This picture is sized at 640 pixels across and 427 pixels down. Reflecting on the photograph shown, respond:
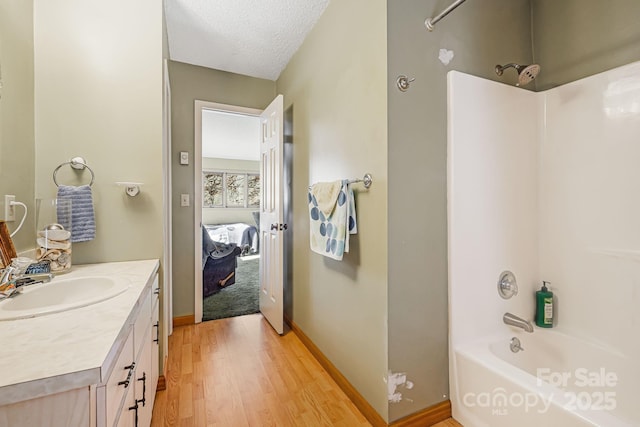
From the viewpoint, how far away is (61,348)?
2.10ft

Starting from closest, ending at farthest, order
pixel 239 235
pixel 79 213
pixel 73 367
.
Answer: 1. pixel 73 367
2. pixel 79 213
3. pixel 239 235

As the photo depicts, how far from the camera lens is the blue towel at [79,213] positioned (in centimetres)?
140

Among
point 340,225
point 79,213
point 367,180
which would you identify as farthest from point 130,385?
point 367,180

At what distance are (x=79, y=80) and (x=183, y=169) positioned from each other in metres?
1.17

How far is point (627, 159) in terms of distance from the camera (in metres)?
1.42

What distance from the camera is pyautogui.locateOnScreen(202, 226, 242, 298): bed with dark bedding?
3484 millimetres

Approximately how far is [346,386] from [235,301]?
2004 mm

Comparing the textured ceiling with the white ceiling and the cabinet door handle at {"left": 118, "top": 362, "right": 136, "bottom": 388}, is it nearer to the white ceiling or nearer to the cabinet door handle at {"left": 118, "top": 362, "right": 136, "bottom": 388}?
the white ceiling

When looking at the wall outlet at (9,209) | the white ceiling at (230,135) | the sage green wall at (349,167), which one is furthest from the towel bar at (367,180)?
the white ceiling at (230,135)

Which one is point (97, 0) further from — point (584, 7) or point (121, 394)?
point (584, 7)

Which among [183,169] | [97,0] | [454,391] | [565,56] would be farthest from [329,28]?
[454,391]

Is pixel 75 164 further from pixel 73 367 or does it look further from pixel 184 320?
Result: pixel 184 320

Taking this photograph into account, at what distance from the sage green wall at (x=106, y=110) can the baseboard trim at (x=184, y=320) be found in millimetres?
1277

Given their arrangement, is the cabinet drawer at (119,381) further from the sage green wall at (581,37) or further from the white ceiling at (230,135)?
the white ceiling at (230,135)
